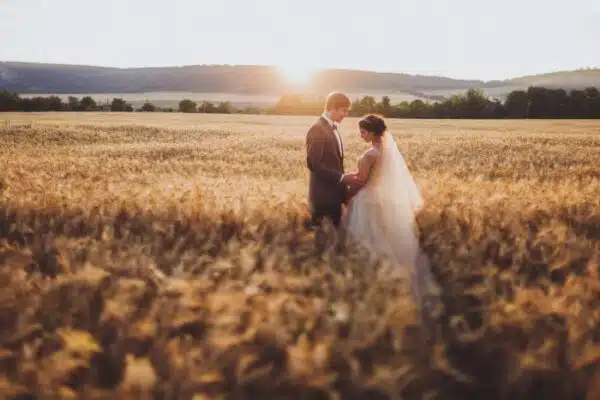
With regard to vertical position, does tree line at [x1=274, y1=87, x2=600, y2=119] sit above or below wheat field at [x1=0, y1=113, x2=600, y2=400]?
above

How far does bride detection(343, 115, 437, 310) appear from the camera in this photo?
18.5 feet

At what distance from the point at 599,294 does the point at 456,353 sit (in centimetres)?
134

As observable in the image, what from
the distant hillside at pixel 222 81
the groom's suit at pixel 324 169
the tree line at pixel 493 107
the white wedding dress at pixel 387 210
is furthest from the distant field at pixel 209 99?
the white wedding dress at pixel 387 210

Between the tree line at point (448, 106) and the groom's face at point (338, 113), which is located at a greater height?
the tree line at point (448, 106)

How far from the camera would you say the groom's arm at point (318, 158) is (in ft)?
22.2

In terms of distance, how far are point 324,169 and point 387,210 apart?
98 centimetres

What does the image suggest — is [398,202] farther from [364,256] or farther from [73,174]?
[73,174]

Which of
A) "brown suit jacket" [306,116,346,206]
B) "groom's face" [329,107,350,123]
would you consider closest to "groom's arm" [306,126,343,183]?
"brown suit jacket" [306,116,346,206]

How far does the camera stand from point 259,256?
4.11 metres

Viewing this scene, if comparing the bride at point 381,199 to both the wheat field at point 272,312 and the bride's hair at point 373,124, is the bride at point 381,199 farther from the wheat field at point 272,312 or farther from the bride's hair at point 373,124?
the wheat field at point 272,312

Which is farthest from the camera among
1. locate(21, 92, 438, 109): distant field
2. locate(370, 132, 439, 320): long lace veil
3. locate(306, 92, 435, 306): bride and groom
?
locate(21, 92, 438, 109): distant field

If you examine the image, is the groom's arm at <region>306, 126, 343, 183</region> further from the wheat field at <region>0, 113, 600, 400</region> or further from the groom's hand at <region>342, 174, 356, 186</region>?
the wheat field at <region>0, 113, 600, 400</region>

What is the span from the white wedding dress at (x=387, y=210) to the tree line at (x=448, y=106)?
53.0 meters

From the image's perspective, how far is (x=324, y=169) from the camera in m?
6.76
